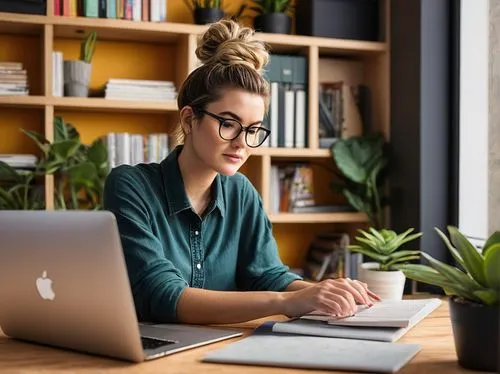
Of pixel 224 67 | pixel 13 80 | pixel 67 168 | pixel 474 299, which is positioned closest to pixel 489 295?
pixel 474 299

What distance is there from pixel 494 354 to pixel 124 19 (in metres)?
2.47

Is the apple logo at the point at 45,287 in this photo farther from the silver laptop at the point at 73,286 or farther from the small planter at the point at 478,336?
the small planter at the point at 478,336

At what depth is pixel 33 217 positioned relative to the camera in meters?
1.25

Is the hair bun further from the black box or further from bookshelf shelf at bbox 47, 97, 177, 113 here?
the black box

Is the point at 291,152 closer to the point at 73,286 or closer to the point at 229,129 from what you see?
the point at 229,129

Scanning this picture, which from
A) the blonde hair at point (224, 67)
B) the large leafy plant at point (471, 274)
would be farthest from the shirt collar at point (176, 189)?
the large leafy plant at point (471, 274)

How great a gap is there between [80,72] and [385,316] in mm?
2153

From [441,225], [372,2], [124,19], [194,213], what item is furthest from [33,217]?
[372,2]

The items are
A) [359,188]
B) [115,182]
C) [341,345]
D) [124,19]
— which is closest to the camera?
[341,345]

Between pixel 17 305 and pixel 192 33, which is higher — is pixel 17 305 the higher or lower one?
the lower one

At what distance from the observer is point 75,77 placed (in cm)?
322

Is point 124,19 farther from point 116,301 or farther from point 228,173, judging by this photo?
point 116,301

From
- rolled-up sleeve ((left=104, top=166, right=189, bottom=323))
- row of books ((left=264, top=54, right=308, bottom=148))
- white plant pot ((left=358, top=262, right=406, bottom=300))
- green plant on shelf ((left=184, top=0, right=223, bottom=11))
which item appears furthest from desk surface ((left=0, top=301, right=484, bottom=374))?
green plant on shelf ((left=184, top=0, right=223, bottom=11))

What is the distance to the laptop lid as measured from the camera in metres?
1.17
